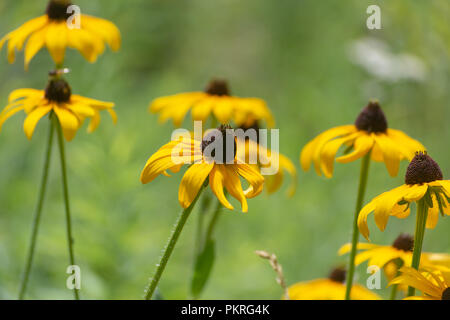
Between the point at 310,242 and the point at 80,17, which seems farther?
the point at 310,242

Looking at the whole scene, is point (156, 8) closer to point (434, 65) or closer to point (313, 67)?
point (313, 67)

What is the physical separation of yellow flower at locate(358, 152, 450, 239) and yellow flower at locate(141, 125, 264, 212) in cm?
15

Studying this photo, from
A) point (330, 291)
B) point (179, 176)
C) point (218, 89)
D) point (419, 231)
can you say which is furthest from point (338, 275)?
point (179, 176)

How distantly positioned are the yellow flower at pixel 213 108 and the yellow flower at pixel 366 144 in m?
0.27

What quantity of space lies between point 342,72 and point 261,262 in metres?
1.30

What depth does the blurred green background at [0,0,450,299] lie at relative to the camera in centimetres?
194

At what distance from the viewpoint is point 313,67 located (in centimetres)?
372

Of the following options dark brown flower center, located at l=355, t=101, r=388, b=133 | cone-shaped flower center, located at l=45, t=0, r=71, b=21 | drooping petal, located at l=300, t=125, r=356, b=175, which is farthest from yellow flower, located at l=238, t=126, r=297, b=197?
cone-shaped flower center, located at l=45, t=0, r=71, b=21

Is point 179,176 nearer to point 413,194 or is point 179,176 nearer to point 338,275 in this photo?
point 338,275

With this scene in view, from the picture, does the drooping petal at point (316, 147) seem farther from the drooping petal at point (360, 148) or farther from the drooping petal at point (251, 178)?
the drooping petal at point (251, 178)

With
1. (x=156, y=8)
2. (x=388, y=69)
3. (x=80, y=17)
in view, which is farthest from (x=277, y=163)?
(x=156, y=8)

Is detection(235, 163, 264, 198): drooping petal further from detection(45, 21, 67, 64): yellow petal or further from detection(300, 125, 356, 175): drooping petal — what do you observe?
detection(45, 21, 67, 64): yellow petal

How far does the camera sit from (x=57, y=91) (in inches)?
43.4

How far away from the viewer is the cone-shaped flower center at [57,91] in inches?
43.4
